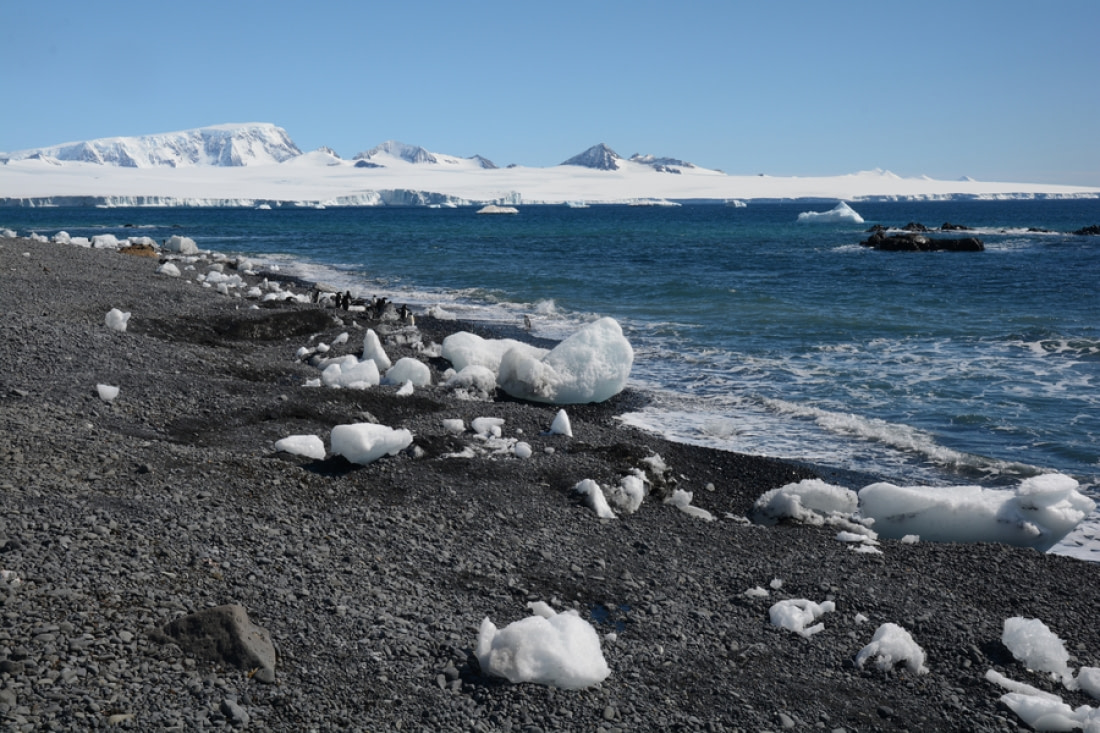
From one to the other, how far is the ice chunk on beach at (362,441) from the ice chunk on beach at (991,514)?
344 cm

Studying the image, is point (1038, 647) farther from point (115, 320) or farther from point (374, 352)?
point (115, 320)

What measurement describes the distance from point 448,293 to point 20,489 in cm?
1750

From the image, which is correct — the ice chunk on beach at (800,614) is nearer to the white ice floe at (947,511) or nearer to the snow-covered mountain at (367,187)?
the white ice floe at (947,511)

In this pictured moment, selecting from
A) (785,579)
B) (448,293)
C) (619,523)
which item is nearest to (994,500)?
(785,579)

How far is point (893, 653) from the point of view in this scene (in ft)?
13.4

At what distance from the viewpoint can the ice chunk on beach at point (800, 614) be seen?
4.33 meters

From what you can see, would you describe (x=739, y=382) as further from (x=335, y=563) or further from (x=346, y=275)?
(x=346, y=275)

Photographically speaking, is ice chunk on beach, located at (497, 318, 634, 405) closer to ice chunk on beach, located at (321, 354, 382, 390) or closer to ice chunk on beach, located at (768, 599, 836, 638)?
ice chunk on beach, located at (321, 354, 382, 390)

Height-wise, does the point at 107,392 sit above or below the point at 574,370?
above

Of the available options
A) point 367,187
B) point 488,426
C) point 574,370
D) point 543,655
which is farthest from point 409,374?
point 367,187

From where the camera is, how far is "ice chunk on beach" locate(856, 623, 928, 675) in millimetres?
4043

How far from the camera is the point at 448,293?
21.9 meters

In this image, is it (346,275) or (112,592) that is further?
(346,275)

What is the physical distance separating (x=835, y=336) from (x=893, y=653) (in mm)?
12255
